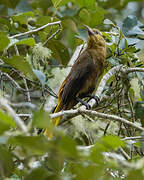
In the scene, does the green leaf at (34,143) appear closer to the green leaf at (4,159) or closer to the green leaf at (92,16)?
the green leaf at (4,159)

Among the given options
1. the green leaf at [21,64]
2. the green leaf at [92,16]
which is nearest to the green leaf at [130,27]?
the green leaf at [92,16]

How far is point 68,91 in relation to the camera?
10.9ft

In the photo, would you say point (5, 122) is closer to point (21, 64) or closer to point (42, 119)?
point (42, 119)

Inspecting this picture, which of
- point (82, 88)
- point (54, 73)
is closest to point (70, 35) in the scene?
point (54, 73)

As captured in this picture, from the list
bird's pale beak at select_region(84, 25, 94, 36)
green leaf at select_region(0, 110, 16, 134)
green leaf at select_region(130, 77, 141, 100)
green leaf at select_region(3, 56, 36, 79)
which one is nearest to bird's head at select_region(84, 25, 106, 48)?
bird's pale beak at select_region(84, 25, 94, 36)

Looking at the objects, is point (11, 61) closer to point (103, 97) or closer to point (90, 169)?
point (90, 169)

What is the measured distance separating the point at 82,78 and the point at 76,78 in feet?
0.27

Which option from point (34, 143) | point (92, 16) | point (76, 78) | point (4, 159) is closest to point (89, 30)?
point (92, 16)

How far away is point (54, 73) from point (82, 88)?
0.39 meters

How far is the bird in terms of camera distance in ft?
10.9

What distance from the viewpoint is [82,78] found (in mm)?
3443

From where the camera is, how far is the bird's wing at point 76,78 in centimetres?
333

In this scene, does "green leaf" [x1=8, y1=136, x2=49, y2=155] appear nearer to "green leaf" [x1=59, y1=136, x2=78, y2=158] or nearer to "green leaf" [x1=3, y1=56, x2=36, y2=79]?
"green leaf" [x1=59, y1=136, x2=78, y2=158]

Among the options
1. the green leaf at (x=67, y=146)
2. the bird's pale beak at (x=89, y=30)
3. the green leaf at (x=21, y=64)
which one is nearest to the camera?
the green leaf at (x=67, y=146)
